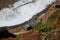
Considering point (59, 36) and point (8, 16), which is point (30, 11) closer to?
point (8, 16)

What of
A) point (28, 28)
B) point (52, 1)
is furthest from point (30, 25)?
point (52, 1)

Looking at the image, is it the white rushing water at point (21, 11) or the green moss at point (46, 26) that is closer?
the green moss at point (46, 26)

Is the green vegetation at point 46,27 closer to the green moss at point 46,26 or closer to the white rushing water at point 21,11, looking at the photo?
the green moss at point 46,26

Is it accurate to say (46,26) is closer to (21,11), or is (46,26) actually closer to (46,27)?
(46,27)

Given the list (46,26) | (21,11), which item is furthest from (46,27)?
(21,11)

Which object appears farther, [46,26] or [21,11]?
[21,11]

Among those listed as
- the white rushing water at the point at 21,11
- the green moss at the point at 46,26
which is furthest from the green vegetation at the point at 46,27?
the white rushing water at the point at 21,11

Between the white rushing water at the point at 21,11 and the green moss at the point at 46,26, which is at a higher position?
the white rushing water at the point at 21,11

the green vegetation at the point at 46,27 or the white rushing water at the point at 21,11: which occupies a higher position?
the white rushing water at the point at 21,11
